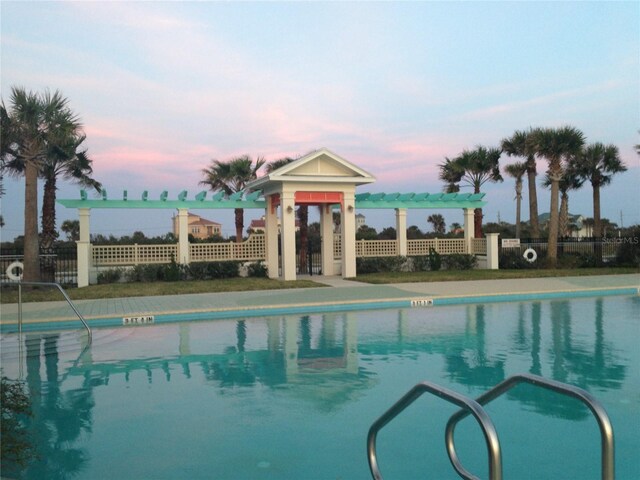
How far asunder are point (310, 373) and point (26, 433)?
3998mm

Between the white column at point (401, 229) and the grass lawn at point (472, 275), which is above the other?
the white column at point (401, 229)

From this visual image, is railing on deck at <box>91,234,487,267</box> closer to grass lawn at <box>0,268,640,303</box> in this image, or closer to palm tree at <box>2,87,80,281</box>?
grass lawn at <box>0,268,640,303</box>

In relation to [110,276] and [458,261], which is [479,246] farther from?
[110,276]

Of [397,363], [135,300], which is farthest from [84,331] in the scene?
[397,363]

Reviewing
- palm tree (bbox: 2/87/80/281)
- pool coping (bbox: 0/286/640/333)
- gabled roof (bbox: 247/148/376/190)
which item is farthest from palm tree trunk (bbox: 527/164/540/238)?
palm tree (bbox: 2/87/80/281)

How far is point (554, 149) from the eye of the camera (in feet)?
89.0

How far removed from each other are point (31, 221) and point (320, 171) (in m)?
10.4

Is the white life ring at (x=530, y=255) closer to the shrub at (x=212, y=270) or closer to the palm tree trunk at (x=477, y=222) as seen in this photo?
the palm tree trunk at (x=477, y=222)

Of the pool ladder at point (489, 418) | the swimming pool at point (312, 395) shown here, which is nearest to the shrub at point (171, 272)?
the swimming pool at point (312, 395)

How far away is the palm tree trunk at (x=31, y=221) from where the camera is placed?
62.8 feet

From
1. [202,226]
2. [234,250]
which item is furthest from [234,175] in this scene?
[202,226]

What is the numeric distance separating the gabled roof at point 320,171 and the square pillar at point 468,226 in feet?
21.1

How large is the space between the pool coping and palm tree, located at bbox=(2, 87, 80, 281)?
23.2 ft

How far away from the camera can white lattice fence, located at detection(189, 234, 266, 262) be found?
23625 millimetres
